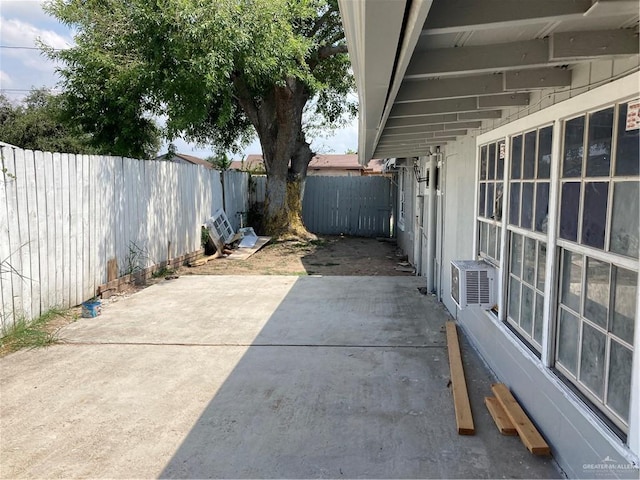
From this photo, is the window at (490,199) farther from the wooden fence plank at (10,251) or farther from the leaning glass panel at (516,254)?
the wooden fence plank at (10,251)

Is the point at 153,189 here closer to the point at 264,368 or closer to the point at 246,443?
the point at 264,368

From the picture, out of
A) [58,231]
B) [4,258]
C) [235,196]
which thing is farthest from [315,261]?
[4,258]

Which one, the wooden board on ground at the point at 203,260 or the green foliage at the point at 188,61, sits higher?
the green foliage at the point at 188,61

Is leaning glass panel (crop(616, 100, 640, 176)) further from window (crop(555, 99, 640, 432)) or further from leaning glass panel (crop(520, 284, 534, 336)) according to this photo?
leaning glass panel (crop(520, 284, 534, 336))

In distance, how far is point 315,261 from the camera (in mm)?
10547

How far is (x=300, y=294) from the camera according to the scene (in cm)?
718

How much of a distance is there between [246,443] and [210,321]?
2.89 meters

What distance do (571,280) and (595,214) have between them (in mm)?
468

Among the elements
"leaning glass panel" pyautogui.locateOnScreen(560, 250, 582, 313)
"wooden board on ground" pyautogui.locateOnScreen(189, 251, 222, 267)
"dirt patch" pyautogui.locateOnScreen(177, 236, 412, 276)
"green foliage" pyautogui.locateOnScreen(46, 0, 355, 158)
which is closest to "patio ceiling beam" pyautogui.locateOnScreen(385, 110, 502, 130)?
"leaning glass panel" pyautogui.locateOnScreen(560, 250, 582, 313)

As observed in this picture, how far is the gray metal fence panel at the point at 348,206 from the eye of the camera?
1581cm

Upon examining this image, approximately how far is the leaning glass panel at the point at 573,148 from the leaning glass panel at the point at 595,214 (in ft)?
0.56

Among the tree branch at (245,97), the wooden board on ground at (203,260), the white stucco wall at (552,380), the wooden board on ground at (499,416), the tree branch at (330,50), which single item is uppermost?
the tree branch at (330,50)

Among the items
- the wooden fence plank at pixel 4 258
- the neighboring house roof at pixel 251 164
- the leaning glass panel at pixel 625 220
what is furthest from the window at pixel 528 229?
the neighboring house roof at pixel 251 164

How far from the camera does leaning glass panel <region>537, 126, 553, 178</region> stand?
9.64 feet
